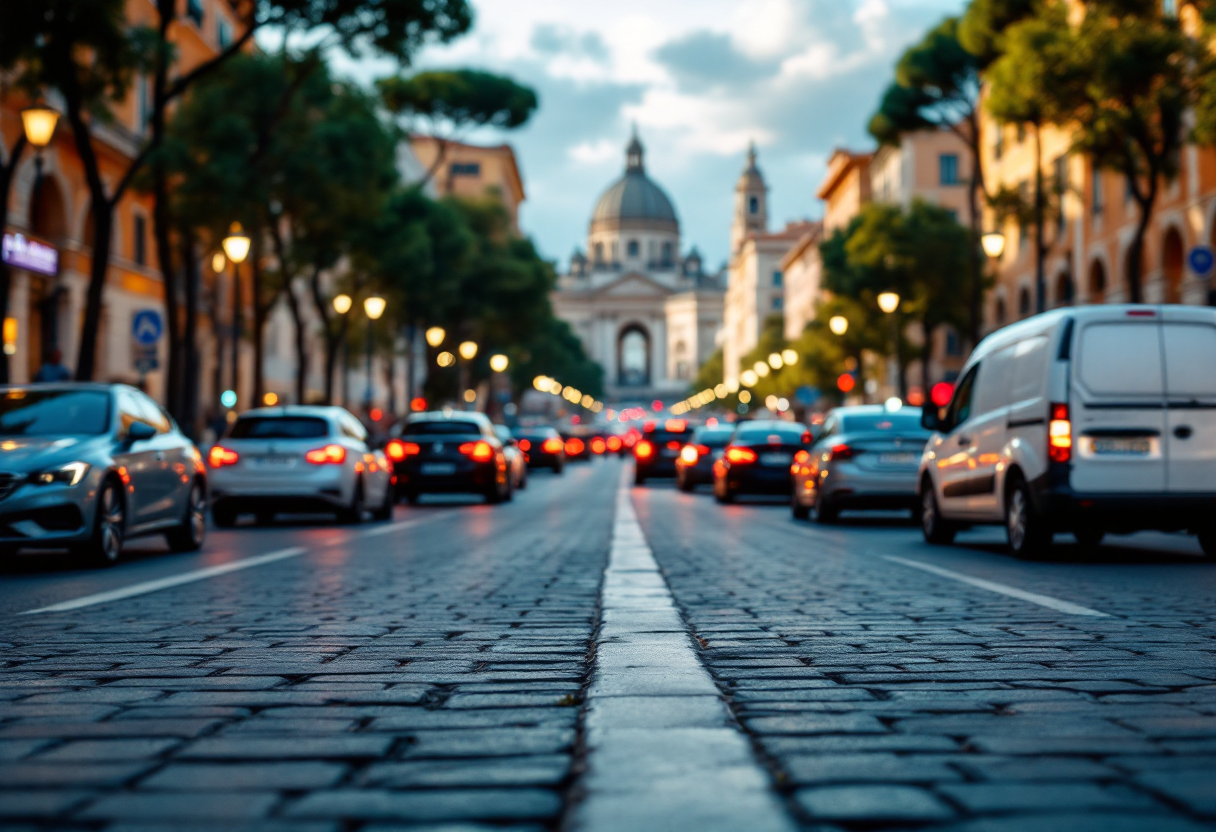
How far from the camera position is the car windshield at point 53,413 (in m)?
12.6

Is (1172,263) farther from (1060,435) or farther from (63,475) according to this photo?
(63,475)

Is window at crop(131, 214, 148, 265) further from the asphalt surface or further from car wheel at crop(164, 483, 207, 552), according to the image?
the asphalt surface

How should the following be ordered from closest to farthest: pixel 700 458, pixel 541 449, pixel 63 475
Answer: pixel 63 475, pixel 700 458, pixel 541 449

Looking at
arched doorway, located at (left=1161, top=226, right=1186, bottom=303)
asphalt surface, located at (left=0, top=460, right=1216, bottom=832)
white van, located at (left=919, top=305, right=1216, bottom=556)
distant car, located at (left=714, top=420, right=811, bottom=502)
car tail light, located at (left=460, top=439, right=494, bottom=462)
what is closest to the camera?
asphalt surface, located at (left=0, top=460, right=1216, bottom=832)

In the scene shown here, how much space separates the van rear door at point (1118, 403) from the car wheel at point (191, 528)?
7.06 m

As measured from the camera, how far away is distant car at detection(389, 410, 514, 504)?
26.2 metres

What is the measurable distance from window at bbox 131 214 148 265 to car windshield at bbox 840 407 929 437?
1188 inches

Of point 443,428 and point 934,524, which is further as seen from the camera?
point 443,428

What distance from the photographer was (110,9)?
22.8m

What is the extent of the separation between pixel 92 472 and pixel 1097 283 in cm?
3997

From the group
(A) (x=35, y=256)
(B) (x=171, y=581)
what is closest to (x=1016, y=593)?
(B) (x=171, y=581)

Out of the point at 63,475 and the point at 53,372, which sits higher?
the point at 53,372

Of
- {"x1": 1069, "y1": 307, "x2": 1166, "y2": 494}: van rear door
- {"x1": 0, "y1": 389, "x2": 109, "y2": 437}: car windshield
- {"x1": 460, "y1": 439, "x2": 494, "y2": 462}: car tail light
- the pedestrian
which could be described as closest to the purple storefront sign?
the pedestrian

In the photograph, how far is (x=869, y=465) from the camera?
1956 centimetres
